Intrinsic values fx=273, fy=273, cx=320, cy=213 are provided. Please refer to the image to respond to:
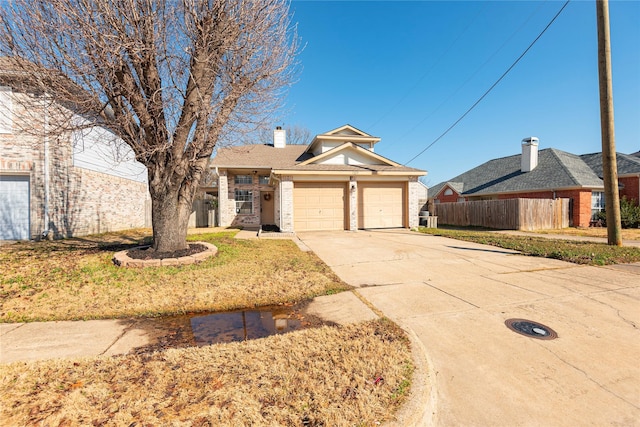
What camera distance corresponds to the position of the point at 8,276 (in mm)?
5227

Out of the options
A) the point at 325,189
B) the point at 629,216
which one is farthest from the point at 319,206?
the point at 629,216

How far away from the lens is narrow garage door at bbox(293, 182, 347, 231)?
1366cm

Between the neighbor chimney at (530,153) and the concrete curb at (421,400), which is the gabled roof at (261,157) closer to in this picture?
the concrete curb at (421,400)

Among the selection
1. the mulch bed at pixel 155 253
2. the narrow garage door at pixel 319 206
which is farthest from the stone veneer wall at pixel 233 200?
the mulch bed at pixel 155 253

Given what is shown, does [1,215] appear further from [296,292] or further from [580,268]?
[580,268]

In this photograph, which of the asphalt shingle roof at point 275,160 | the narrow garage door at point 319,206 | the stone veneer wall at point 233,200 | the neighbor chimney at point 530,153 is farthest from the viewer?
the neighbor chimney at point 530,153

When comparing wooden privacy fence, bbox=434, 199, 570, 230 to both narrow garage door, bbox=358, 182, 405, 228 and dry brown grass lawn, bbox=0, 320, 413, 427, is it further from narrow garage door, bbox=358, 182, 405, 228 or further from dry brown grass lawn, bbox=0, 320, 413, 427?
dry brown grass lawn, bbox=0, 320, 413, 427

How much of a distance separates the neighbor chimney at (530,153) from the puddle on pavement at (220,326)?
23.4m

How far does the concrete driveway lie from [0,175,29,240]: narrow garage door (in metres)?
11.5

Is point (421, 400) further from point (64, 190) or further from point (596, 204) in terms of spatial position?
point (596, 204)

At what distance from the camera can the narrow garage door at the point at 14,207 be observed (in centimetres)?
962

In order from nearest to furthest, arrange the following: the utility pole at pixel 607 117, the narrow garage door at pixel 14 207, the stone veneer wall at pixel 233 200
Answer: the utility pole at pixel 607 117 → the narrow garage door at pixel 14 207 → the stone veneer wall at pixel 233 200

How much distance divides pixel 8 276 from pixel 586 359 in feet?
29.4

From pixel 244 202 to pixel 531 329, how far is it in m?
15.4
